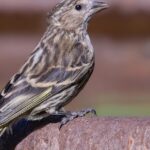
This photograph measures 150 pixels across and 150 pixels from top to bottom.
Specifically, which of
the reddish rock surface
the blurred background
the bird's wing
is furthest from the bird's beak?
the blurred background

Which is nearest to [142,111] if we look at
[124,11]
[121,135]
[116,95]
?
[116,95]

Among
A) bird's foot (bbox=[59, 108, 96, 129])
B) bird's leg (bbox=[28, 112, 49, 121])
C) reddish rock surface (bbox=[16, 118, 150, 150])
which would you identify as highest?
bird's leg (bbox=[28, 112, 49, 121])

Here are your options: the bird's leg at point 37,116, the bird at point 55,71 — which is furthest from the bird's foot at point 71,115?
the bird's leg at point 37,116

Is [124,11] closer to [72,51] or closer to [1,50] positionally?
[1,50]

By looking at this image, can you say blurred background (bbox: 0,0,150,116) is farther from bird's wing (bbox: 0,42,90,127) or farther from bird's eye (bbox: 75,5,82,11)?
bird's wing (bbox: 0,42,90,127)

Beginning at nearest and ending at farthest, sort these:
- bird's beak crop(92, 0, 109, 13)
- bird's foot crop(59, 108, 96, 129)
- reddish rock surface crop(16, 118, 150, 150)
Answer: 1. reddish rock surface crop(16, 118, 150, 150)
2. bird's foot crop(59, 108, 96, 129)
3. bird's beak crop(92, 0, 109, 13)

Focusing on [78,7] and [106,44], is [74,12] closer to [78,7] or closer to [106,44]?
[78,7]

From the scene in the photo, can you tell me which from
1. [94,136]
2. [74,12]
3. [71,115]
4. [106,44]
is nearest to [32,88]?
[71,115]
